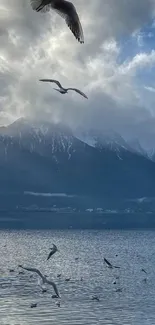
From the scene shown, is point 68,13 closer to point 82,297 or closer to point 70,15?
point 70,15

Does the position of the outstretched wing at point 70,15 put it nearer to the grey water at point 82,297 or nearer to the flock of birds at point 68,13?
the flock of birds at point 68,13

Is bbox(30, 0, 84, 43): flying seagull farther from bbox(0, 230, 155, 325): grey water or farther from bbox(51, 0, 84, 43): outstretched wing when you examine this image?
bbox(0, 230, 155, 325): grey water

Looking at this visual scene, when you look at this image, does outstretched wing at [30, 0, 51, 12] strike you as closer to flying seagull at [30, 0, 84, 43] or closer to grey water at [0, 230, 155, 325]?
flying seagull at [30, 0, 84, 43]

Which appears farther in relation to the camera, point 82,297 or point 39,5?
point 82,297

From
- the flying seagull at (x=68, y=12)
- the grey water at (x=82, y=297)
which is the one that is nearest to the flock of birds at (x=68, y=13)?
the flying seagull at (x=68, y=12)

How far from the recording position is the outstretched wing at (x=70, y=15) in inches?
366

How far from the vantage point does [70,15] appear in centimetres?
945

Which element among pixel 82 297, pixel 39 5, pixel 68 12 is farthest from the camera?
pixel 82 297

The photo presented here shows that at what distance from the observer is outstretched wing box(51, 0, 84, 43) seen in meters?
9.30

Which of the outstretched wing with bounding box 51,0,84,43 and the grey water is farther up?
the outstretched wing with bounding box 51,0,84,43

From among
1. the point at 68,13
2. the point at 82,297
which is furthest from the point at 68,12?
the point at 82,297

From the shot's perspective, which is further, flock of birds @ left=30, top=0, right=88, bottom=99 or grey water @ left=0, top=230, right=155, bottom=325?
grey water @ left=0, top=230, right=155, bottom=325

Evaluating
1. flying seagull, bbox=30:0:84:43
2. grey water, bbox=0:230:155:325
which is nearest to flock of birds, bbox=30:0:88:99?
flying seagull, bbox=30:0:84:43

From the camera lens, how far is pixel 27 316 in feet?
147
